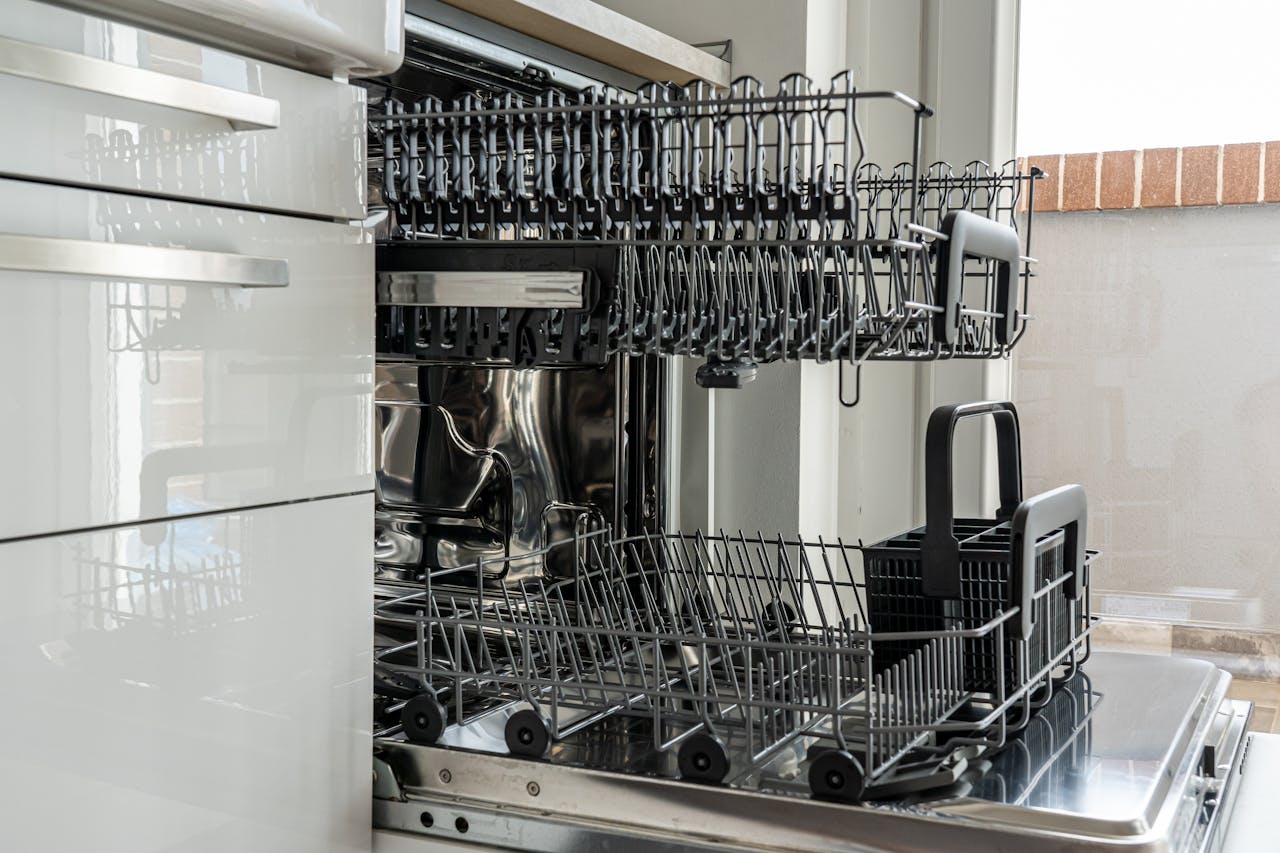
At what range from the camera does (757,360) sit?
39.0 inches

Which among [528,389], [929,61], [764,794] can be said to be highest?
[929,61]

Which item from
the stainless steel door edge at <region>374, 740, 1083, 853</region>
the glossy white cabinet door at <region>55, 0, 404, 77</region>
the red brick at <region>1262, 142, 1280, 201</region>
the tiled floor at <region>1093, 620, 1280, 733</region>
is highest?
the red brick at <region>1262, 142, 1280, 201</region>

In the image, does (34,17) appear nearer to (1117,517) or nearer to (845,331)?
(845,331)

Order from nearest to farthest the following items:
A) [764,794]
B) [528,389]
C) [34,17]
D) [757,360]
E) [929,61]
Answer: [34,17], [764,794], [757,360], [528,389], [929,61]

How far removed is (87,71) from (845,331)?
526mm

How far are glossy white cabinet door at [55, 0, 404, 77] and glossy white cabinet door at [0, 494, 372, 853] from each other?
32cm

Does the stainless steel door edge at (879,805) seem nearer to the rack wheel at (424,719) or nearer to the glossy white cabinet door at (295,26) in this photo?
the rack wheel at (424,719)

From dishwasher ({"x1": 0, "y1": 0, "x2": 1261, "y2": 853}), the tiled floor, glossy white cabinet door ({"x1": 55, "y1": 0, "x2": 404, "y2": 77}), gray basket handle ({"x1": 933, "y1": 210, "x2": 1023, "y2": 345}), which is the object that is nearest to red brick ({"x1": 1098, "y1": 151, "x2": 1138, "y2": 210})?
the tiled floor

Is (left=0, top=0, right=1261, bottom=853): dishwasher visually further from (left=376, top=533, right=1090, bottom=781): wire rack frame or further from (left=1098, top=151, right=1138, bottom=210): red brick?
(left=1098, top=151, right=1138, bottom=210): red brick

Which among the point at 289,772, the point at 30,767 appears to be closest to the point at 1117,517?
the point at 289,772

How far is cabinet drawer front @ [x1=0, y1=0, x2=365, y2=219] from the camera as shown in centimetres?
71

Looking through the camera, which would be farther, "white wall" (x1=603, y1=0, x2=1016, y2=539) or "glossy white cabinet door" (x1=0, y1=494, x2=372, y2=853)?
"white wall" (x1=603, y1=0, x2=1016, y2=539)

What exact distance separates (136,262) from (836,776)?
1.83 feet

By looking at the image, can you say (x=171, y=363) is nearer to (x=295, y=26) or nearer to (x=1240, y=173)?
(x=295, y=26)
